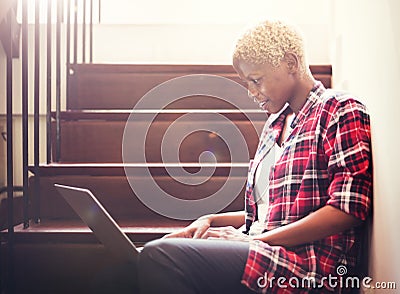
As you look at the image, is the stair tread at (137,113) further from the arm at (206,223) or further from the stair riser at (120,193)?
the arm at (206,223)

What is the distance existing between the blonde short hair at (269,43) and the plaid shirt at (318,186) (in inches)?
5.1

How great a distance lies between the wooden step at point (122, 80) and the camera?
2.87m

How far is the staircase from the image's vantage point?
2098 mm

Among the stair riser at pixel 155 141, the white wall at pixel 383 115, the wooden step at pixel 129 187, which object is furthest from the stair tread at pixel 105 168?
the white wall at pixel 383 115

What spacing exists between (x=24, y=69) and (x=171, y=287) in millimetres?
1075

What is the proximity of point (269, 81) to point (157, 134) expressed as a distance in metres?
1.04

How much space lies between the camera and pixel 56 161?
8.48ft

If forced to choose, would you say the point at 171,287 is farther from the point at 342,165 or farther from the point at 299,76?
the point at 299,76

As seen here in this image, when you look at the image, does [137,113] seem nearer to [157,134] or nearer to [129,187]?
[157,134]

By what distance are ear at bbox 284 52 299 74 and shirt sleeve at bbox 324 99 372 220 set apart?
0.18 m

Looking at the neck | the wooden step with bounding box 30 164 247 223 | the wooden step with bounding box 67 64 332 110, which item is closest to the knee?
the neck

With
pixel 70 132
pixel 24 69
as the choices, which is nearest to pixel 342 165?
pixel 24 69

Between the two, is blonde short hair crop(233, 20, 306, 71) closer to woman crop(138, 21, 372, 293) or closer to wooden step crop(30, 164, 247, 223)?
woman crop(138, 21, 372, 293)

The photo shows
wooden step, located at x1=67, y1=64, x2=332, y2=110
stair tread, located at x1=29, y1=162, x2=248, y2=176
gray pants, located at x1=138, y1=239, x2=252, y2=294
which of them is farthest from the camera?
wooden step, located at x1=67, y1=64, x2=332, y2=110
